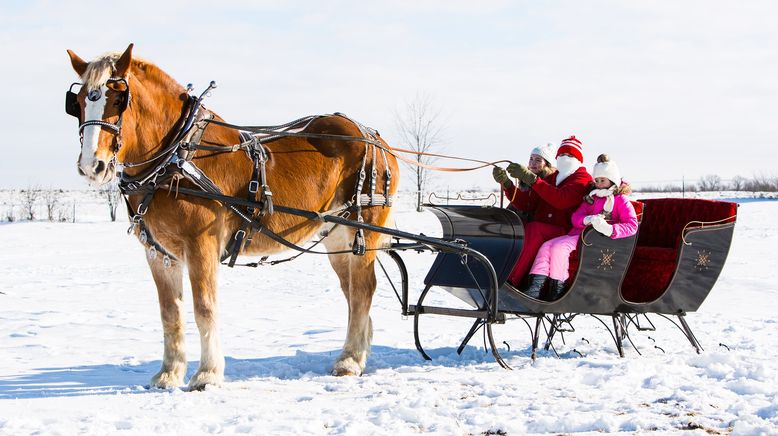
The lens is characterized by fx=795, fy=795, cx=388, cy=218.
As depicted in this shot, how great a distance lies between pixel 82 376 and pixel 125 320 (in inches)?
126

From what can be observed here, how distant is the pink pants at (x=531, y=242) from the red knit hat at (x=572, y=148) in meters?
0.66

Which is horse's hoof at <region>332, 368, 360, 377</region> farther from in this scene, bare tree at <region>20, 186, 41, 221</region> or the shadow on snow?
bare tree at <region>20, 186, 41, 221</region>

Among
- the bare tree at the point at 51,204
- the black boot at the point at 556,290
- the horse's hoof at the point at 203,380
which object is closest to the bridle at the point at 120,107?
the horse's hoof at the point at 203,380

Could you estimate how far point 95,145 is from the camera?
195 inches

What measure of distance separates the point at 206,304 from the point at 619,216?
11.2ft

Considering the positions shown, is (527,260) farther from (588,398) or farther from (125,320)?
(125,320)

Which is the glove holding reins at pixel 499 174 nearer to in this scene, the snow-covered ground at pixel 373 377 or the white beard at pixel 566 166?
the white beard at pixel 566 166

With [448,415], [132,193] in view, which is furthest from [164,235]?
[448,415]

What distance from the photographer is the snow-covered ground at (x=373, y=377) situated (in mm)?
4543

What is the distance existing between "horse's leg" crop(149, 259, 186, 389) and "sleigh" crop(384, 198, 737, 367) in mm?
1869

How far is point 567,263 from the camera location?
6.60 m

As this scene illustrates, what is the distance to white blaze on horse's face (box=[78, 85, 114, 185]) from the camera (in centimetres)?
494

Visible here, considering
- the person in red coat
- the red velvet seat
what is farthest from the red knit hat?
the red velvet seat

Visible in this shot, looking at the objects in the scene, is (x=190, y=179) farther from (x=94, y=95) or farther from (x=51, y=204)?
(x=51, y=204)
